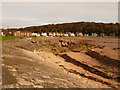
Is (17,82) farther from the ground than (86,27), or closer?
closer

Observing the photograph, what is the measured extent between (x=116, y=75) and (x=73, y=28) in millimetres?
95549

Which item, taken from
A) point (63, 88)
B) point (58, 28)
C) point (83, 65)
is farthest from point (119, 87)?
point (58, 28)

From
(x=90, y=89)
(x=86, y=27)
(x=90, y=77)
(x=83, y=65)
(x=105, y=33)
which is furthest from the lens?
(x=86, y=27)

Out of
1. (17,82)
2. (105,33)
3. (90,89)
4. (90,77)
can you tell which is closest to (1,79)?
(17,82)

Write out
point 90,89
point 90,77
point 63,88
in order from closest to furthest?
point 63,88 → point 90,89 → point 90,77

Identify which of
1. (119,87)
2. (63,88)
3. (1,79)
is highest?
(1,79)

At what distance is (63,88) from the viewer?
7.81 meters

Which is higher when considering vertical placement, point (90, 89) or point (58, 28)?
point (58, 28)

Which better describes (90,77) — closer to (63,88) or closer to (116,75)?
(116,75)

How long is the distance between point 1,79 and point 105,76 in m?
8.15

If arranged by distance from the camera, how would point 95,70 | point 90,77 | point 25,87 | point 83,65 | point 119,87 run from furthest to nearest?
1. point 83,65
2. point 95,70
3. point 90,77
4. point 119,87
5. point 25,87

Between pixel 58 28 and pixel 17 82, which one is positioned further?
pixel 58 28

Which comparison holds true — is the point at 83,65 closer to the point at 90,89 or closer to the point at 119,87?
the point at 119,87

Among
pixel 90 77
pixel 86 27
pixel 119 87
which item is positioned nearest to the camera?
pixel 119 87
